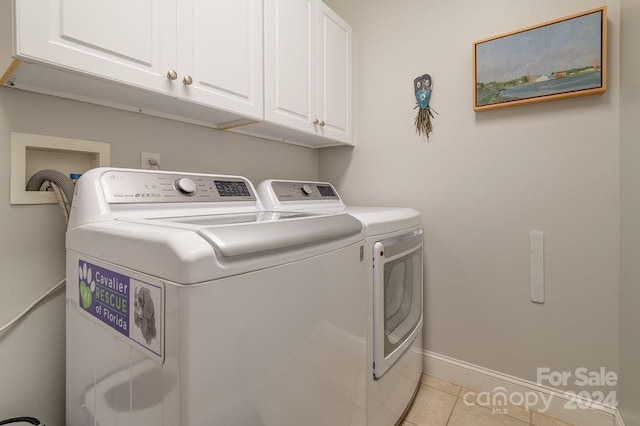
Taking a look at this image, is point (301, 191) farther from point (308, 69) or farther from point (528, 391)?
point (528, 391)

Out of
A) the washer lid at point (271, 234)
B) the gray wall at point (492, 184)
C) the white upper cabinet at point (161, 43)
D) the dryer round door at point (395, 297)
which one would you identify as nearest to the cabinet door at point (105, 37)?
the white upper cabinet at point (161, 43)

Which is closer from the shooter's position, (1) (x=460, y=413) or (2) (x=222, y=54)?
(2) (x=222, y=54)

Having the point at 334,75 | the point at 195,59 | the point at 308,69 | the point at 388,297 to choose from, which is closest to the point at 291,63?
the point at 308,69

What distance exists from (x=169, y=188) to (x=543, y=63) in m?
1.74

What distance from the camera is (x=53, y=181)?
97cm

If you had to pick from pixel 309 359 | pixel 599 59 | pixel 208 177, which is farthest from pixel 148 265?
pixel 599 59

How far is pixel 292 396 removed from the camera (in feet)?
2.37

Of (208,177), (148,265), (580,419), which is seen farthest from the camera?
(580,419)

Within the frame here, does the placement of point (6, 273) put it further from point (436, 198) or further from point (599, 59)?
point (599, 59)

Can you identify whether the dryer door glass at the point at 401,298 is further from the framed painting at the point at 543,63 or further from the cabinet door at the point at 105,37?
the cabinet door at the point at 105,37

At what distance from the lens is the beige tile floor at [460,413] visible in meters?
1.38

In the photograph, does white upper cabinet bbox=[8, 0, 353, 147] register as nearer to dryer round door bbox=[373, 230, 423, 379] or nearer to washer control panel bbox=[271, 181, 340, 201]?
washer control panel bbox=[271, 181, 340, 201]

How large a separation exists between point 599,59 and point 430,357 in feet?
5.54

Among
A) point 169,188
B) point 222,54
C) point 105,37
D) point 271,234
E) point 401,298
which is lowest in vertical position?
point 401,298
